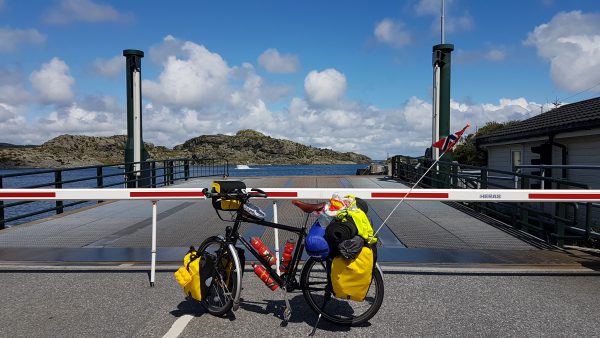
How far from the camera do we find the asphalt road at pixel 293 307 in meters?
4.54

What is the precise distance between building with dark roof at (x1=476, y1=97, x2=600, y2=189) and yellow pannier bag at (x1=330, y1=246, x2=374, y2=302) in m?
12.1

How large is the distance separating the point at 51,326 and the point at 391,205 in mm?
10202

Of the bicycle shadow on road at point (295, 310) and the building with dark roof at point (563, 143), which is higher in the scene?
the building with dark roof at point (563, 143)

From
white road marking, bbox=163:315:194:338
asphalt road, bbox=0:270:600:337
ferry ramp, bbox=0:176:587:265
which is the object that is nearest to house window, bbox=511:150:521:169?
ferry ramp, bbox=0:176:587:265

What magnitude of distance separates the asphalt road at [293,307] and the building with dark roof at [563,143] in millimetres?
9717

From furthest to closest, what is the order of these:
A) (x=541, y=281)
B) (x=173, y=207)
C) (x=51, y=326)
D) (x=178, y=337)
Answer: (x=173, y=207) < (x=541, y=281) < (x=51, y=326) < (x=178, y=337)

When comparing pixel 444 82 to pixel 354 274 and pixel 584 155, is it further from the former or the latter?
pixel 354 274

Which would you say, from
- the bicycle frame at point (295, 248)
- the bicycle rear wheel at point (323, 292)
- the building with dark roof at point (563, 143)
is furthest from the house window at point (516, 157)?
the bicycle frame at point (295, 248)

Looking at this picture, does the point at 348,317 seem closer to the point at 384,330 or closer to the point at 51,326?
the point at 384,330

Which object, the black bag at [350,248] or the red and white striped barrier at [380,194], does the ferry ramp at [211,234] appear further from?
the black bag at [350,248]

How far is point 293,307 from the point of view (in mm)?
5262

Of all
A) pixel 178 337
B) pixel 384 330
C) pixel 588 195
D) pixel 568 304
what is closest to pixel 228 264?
pixel 178 337

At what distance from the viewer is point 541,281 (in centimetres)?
618

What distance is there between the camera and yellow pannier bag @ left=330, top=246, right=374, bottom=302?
4.24 metres
